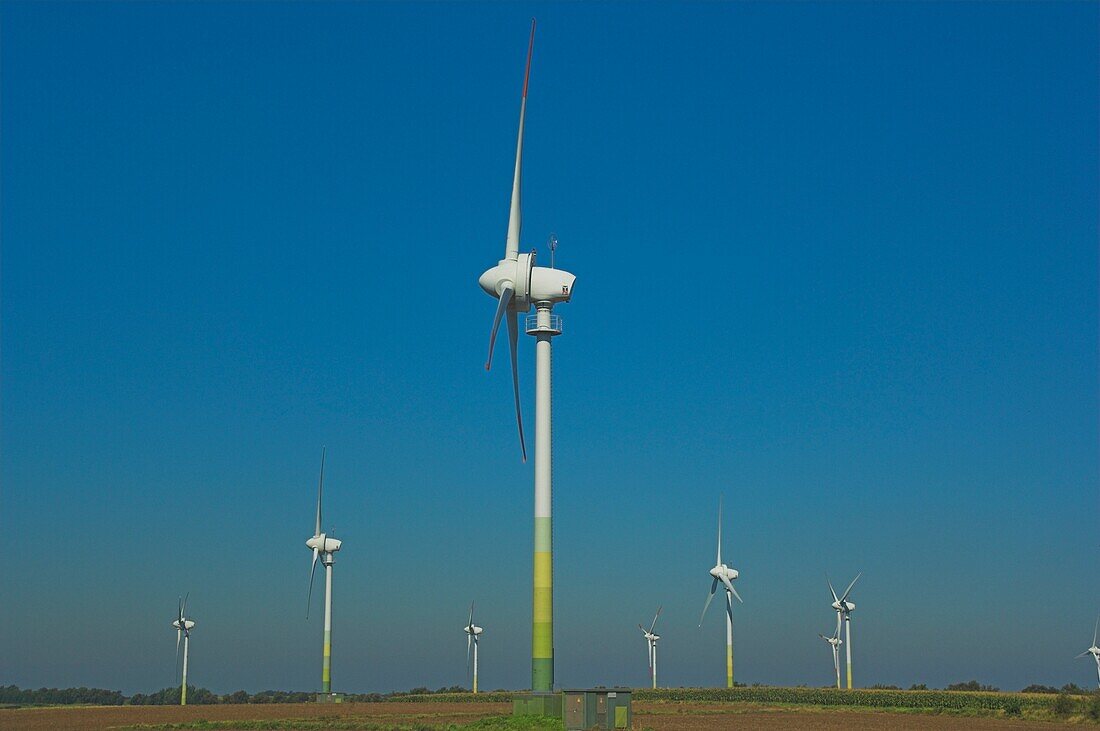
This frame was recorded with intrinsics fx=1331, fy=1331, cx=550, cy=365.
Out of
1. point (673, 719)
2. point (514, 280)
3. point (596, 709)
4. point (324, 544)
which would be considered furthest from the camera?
point (324, 544)

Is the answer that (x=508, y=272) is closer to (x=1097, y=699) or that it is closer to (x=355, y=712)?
(x=355, y=712)

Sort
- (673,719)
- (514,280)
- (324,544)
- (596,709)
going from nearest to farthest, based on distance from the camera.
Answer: (596,709), (514,280), (673,719), (324,544)

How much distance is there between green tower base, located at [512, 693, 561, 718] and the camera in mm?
71438

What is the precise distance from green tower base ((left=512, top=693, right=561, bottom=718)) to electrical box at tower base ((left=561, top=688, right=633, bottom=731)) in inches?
23.4

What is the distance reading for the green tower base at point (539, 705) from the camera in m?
71.4

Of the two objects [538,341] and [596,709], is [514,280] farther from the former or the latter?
[596,709]

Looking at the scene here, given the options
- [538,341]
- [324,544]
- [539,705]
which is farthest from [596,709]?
[324,544]

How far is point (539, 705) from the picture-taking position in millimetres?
71625

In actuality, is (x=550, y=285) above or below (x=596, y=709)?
above

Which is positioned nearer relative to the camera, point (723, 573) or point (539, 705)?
point (539, 705)

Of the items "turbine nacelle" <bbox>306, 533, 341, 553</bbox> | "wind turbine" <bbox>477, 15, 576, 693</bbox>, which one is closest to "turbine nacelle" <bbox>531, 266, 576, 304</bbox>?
"wind turbine" <bbox>477, 15, 576, 693</bbox>

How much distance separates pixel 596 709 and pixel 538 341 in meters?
21.8

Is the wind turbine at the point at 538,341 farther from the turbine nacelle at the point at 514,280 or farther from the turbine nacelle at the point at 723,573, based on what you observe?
the turbine nacelle at the point at 723,573

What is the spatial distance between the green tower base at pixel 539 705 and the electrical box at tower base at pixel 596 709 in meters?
0.60
